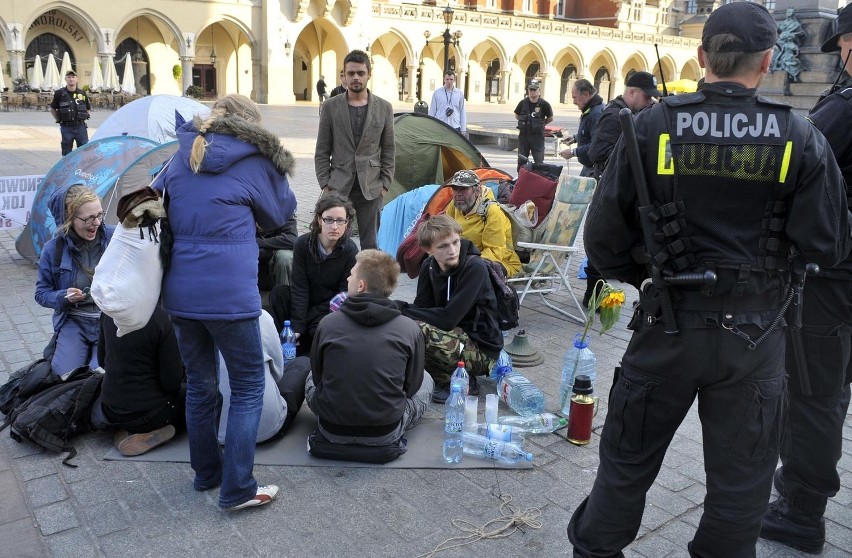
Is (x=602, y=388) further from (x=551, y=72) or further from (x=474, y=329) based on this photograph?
(x=551, y=72)

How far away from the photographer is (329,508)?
3.44 meters

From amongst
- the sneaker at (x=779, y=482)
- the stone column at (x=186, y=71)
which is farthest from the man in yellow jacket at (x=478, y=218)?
the stone column at (x=186, y=71)

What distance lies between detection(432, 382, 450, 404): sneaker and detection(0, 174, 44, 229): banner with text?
538 centimetres

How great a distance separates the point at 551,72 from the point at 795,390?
169 ft

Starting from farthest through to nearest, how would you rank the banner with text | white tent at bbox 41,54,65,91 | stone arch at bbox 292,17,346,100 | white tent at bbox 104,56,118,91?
stone arch at bbox 292,17,346,100, white tent at bbox 104,56,118,91, white tent at bbox 41,54,65,91, the banner with text

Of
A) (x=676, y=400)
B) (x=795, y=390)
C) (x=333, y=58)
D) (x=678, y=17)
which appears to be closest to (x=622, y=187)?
(x=676, y=400)

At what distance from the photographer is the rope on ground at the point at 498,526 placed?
3.18 meters

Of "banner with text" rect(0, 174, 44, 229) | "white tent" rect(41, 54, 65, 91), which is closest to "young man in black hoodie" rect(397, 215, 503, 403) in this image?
"banner with text" rect(0, 174, 44, 229)

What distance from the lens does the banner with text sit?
779 cm

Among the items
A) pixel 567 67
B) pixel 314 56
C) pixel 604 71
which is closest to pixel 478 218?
pixel 314 56

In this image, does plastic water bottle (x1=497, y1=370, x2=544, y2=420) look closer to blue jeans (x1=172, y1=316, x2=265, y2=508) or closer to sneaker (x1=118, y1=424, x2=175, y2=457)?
blue jeans (x1=172, y1=316, x2=265, y2=508)

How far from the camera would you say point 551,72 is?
2039 inches

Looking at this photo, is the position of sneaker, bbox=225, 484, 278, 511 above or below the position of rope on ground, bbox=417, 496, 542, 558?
above

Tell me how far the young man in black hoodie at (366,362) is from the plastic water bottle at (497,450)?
42 cm
